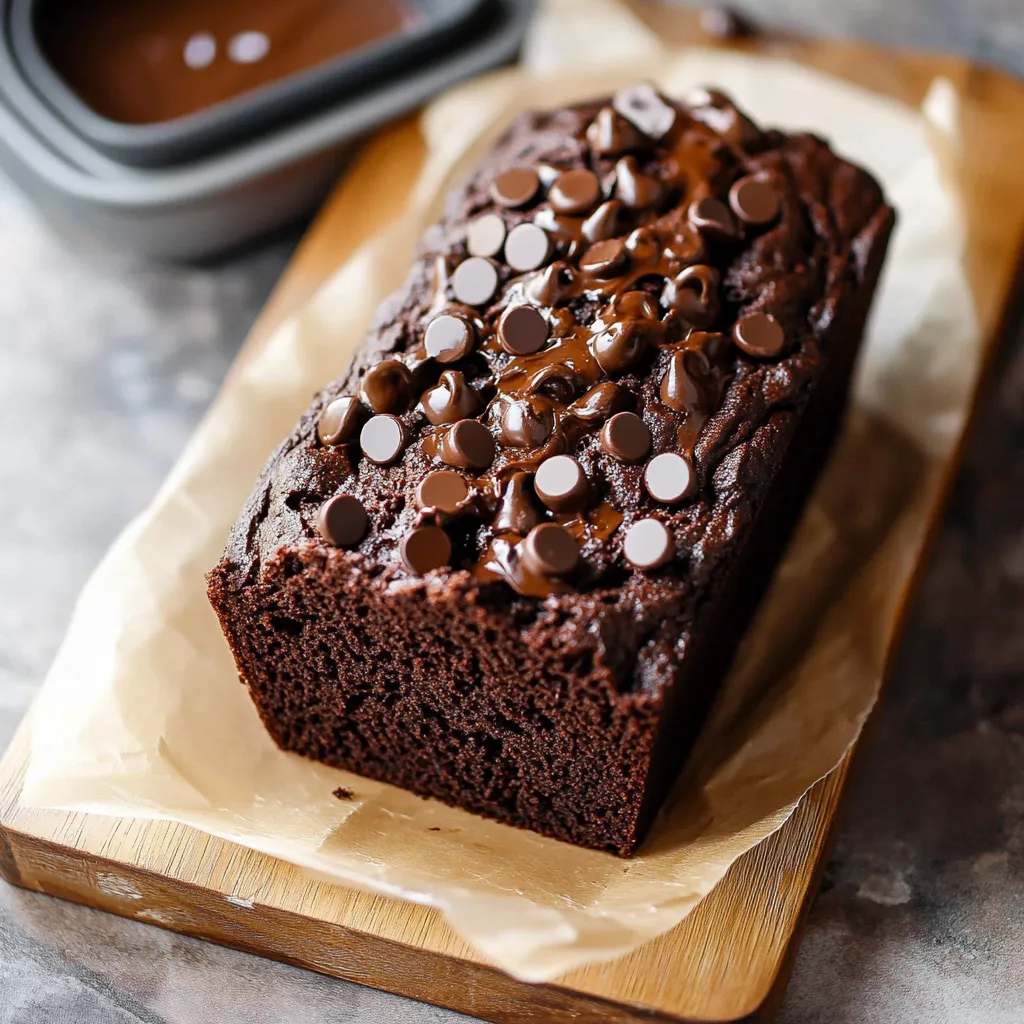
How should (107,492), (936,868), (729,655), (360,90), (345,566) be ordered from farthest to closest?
1. (360,90)
2. (107,492)
3. (729,655)
4. (936,868)
5. (345,566)

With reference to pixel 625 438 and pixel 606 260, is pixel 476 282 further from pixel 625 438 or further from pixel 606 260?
pixel 625 438

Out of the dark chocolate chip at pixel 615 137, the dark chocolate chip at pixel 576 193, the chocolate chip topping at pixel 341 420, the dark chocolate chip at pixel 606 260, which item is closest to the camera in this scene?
the chocolate chip topping at pixel 341 420

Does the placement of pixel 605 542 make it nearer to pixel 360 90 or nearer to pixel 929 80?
pixel 360 90

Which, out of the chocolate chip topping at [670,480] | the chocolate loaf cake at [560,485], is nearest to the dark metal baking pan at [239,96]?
the chocolate loaf cake at [560,485]

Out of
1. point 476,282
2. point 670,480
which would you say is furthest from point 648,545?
point 476,282

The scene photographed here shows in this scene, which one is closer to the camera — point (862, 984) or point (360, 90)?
point (862, 984)

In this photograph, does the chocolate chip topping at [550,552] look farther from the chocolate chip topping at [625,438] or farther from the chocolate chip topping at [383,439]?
the chocolate chip topping at [383,439]

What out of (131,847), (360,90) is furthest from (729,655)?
(360,90)
